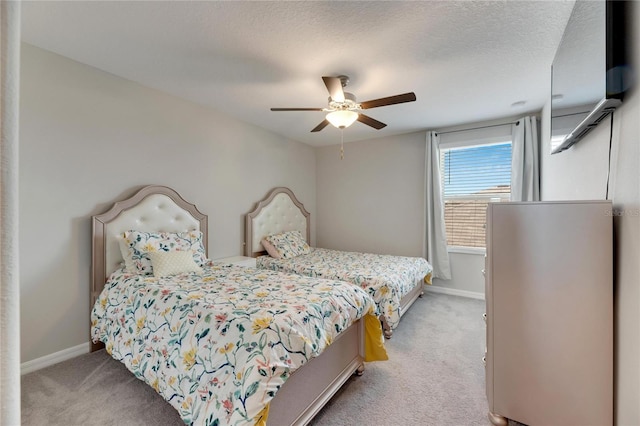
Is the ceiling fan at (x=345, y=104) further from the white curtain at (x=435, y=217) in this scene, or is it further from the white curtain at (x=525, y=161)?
the white curtain at (x=525, y=161)

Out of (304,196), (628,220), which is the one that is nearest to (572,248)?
(628,220)

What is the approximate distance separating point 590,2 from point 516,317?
158cm

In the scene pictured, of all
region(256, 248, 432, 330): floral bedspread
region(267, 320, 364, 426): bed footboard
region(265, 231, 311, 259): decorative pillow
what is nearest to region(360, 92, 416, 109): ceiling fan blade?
region(256, 248, 432, 330): floral bedspread

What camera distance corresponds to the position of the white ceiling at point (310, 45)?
1649 mm

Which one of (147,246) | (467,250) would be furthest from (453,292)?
(147,246)

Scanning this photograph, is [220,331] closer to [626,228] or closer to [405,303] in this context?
[626,228]

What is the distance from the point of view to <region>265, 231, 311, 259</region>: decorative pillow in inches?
→ 147

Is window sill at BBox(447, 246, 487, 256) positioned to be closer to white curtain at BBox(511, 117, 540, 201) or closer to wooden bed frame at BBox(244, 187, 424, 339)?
wooden bed frame at BBox(244, 187, 424, 339)

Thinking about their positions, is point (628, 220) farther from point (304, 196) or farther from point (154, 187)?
point (304, 196)

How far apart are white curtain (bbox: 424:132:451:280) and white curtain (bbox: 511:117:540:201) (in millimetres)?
864

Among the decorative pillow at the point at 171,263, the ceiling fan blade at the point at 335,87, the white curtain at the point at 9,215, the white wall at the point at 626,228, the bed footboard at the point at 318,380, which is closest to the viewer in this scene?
the white curtain at the point at 9,215

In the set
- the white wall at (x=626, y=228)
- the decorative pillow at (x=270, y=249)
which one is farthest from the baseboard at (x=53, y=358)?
the white wall at (x=626, y=228)

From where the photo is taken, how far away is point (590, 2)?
131cm

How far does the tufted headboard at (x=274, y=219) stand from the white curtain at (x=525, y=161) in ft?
9.77
